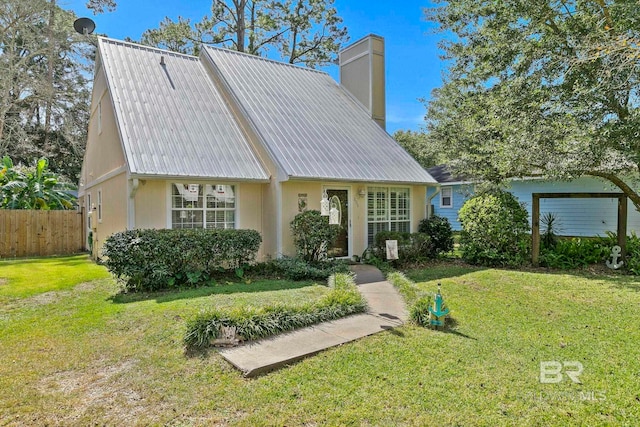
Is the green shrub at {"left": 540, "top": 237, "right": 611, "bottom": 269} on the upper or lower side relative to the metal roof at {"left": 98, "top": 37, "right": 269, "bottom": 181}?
lower

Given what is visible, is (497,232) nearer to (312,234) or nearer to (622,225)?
(622,225)

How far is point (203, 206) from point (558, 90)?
982 centimetres

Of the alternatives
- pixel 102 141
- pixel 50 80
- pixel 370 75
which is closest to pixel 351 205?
pixel 370 75

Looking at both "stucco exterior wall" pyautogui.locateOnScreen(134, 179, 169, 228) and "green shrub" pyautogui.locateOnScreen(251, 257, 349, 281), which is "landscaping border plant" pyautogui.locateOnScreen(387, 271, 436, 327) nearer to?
"green shrub" pyautogui.locateOnScreen(251, 257, 349, 281)

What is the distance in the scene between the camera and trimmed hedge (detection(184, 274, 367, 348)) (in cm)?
452

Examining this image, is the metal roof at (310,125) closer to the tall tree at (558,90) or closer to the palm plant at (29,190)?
the tall tree at (558,90)

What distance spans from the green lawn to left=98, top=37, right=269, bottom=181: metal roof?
144 inches

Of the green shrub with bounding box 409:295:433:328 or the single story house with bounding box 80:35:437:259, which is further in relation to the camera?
the single story house with bounding box 80:35:437:259

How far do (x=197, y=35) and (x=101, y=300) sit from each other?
20.5 metres

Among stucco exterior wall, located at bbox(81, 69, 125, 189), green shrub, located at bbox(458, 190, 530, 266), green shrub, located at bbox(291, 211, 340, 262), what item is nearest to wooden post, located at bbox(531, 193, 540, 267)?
green shrub, located at bbox(458, 190, 530, 266)

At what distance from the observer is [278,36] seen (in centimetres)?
2280

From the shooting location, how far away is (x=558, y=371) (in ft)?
12.6
